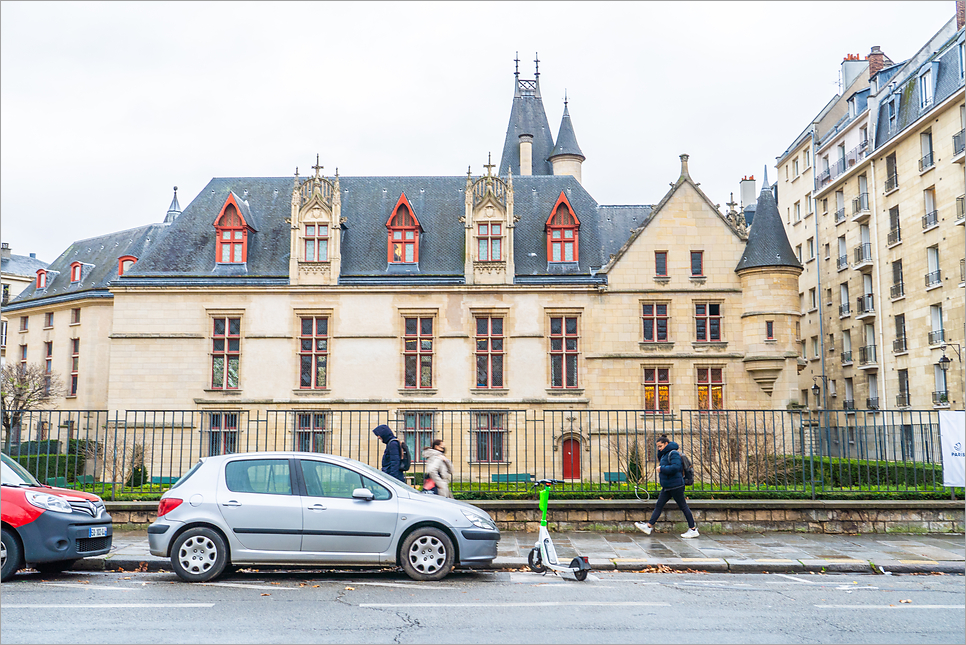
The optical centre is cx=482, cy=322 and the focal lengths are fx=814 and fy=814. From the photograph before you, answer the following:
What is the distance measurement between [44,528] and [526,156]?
35.8 metres

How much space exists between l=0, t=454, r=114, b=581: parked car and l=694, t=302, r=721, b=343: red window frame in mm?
23706

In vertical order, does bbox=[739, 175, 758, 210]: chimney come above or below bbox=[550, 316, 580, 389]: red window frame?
above

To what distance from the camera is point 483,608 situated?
8.20 metres

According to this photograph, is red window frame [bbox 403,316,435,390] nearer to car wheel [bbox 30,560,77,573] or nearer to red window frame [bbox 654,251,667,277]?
red window frame [bbox 654,251,667,277]

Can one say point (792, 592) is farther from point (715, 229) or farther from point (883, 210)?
point (883, 210)

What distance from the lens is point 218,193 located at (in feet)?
113

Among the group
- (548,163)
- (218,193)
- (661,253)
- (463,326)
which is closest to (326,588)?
(463,326)

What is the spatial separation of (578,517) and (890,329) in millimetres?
28833

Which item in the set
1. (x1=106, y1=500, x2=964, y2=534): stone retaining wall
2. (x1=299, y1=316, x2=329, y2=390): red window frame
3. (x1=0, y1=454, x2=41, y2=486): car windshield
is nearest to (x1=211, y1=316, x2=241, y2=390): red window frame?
(x1=299, y1=316, x2=329, y2=390): red window frame

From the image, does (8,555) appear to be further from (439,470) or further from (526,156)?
(526,156)

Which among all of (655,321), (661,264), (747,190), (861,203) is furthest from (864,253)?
(655,321)

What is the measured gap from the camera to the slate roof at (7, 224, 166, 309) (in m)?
37.4

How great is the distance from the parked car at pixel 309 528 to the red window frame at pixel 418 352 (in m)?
20.2

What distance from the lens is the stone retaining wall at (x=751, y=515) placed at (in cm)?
1417
